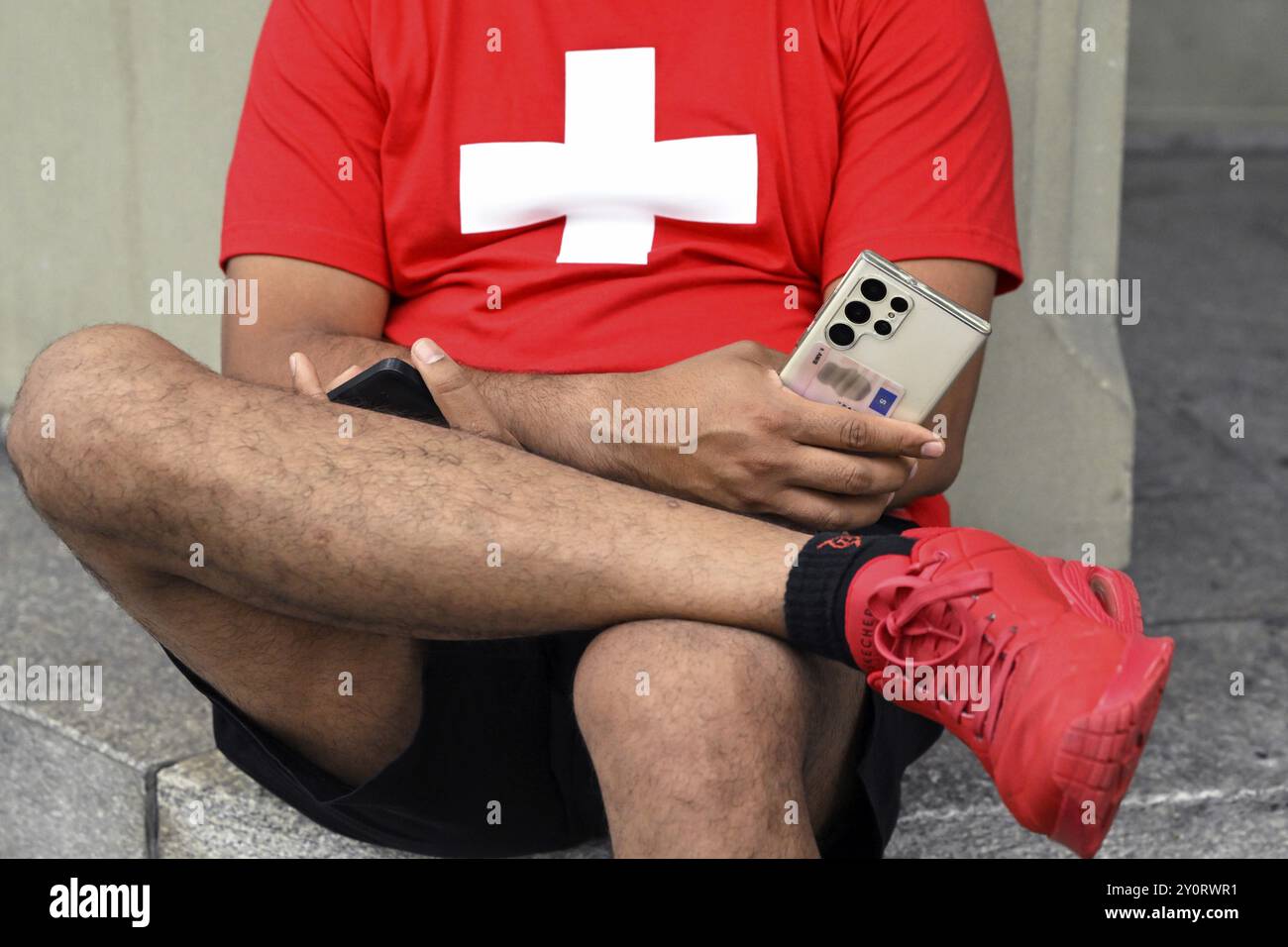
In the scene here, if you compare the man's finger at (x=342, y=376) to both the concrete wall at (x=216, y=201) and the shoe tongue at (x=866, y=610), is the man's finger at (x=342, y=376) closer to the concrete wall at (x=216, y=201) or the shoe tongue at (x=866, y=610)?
the shoe tongue at (x=866, y=610)

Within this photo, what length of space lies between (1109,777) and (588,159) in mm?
971

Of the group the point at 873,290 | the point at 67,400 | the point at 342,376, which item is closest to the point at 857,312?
the point at 873,290

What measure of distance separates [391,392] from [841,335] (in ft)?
1.50

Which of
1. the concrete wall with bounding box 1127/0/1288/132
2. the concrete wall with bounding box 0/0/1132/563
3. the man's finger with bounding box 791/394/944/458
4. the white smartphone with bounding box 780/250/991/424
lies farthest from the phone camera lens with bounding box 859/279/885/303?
the concrete wall with bounding box 1127/0/1288/132

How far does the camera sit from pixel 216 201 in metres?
2.58

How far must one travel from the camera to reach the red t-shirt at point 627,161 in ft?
5.70

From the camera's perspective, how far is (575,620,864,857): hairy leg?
1.21 m

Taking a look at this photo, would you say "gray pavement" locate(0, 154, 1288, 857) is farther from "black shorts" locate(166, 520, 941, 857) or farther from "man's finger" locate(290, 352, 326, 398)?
"man's finger" locate(290, 352, 326, 398)

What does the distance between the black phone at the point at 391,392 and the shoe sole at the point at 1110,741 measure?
0.68 meters

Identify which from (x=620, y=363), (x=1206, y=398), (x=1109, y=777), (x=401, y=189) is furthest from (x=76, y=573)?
(x=1206, y=398)

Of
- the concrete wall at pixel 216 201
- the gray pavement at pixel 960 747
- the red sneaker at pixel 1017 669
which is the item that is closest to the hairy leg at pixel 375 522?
the red sneaker at pixel 1017 669

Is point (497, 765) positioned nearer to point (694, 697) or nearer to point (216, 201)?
point (694, 697)

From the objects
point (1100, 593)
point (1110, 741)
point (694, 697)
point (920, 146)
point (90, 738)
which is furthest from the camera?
point (90, 738)
